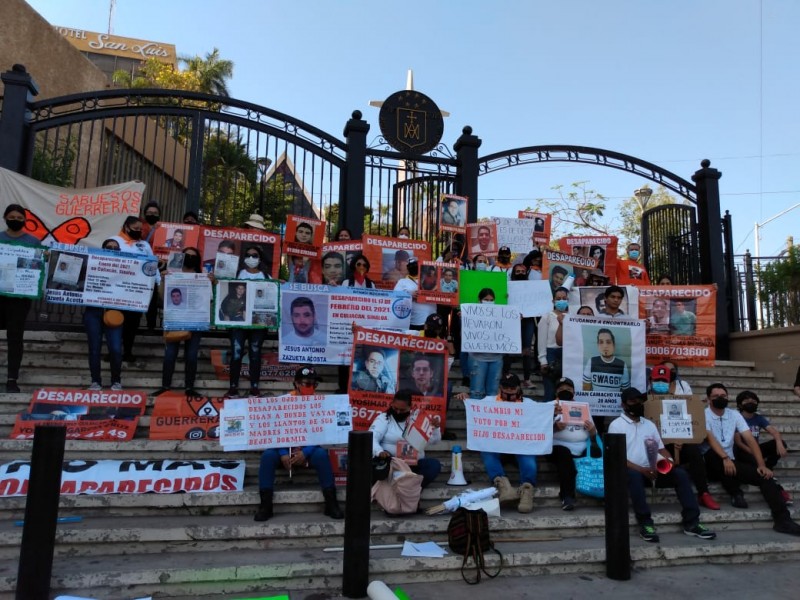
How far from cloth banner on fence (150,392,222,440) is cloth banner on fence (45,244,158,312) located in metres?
1.58

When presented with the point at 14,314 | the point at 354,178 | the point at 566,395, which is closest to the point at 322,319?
the point at 566,395

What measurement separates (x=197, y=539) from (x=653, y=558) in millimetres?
3852

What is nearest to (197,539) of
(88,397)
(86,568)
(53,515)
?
(86,568)

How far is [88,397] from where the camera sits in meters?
6.01

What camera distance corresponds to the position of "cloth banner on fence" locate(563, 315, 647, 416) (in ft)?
23.3

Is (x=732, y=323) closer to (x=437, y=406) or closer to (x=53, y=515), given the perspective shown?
(x=437, y=406)

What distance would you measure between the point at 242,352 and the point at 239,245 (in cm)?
224

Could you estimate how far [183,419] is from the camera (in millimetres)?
6086

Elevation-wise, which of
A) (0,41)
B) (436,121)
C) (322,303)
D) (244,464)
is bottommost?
(244,464)

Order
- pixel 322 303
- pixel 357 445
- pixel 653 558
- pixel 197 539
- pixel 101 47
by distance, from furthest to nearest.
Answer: pixel 101 47 < pixel 322 303 < pixel 653 558 < pixel 197 539 < pixel 357 445

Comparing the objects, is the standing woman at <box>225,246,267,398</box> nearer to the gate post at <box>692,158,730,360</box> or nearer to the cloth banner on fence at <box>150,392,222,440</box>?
the cloth banner on fence at <box>150,392,222,440</box>

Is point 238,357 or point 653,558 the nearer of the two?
point 653,558

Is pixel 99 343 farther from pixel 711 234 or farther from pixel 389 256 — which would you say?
pixel 711 234

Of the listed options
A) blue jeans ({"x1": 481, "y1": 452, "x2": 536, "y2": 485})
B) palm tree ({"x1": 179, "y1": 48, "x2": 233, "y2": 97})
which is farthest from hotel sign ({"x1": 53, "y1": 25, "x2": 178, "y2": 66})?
blue jeans ({"x1": 481, "y1": 452, "x2": 536, "y2": 485})
